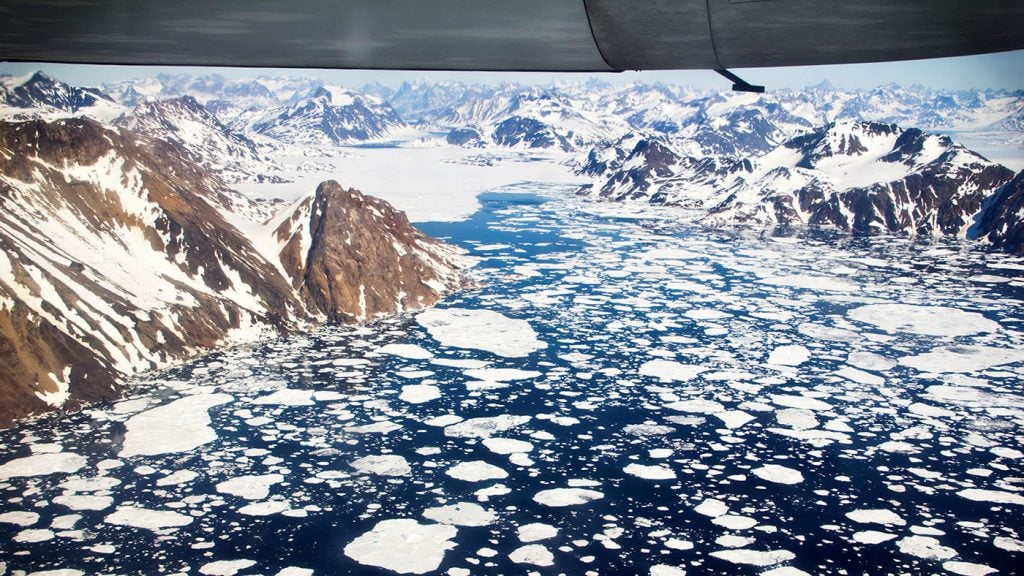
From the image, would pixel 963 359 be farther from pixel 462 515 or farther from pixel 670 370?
pixel 462 515

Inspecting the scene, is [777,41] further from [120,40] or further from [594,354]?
[594,354]

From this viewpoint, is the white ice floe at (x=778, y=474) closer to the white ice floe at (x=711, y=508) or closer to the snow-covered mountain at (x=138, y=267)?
the white ice floe at (x=711, y=508)

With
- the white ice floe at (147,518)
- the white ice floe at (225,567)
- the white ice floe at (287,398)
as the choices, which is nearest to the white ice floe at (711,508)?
the white ice floe at (225,567)

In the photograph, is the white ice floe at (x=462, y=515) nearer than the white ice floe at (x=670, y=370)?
Yes

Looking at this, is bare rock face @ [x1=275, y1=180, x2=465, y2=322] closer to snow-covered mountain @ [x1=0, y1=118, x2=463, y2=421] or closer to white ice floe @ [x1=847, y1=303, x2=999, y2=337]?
snow-covered mountain @ [x1=0, y1=118, x2=463, y2=421]

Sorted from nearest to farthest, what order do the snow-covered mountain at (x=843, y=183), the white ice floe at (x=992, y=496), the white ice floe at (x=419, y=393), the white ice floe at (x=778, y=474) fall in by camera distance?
1. the white ice floe at (x=992, y=496)
2. the white ice floe at (x=778, y=474)
3. the white ice floe at (x=419, y=393)
4. the snow-covered mountain at (x=843, y=183)
